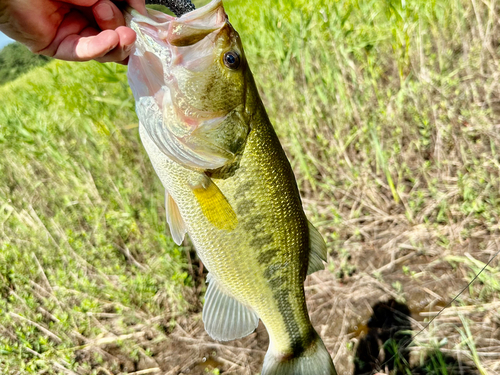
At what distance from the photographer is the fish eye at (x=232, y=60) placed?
1.21 metres

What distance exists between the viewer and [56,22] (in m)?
1.49

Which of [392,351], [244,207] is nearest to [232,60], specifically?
[244,207]

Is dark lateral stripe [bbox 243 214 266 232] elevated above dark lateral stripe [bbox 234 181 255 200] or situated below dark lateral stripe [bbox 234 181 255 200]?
below

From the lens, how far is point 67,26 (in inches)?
60.2

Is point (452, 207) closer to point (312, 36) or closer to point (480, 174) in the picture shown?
point (480, 174)

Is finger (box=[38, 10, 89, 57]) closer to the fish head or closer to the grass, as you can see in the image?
the fish head

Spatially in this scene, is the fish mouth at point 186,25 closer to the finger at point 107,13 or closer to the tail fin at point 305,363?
the finger at point 107,13

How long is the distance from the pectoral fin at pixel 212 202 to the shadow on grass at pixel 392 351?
4.36 feet

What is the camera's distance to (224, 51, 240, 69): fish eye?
1.21 m

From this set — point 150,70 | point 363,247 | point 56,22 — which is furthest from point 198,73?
point 363,247

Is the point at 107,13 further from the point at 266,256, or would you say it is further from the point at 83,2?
the point at 266,256

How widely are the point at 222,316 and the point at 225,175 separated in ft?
2.10

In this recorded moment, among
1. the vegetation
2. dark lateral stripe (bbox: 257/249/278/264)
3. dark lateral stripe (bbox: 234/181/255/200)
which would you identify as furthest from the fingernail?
the vegetation

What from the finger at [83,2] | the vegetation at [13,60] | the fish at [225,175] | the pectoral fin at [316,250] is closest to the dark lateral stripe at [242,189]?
the fish at [225,175]
